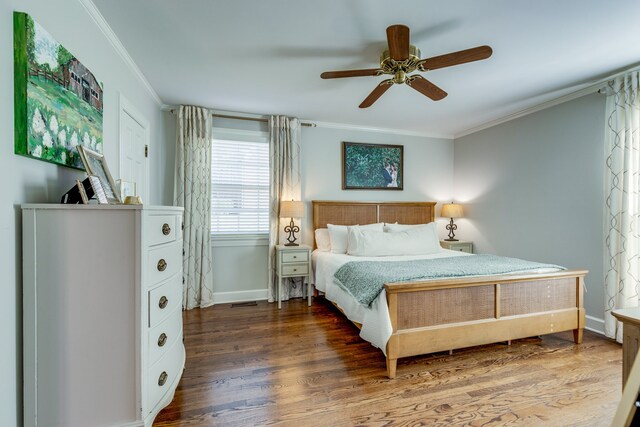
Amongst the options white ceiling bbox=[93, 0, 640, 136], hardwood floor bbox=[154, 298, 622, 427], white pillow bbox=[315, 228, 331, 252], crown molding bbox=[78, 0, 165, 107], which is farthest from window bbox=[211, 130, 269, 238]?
hardwood floor bbox=[154, 298, 622, 427]

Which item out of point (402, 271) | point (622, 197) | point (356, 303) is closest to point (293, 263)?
point (356, 303)

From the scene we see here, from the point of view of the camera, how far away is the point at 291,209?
362 centimetres

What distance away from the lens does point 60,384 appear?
126cm

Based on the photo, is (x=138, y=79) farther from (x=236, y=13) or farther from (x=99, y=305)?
(x=99, y=305)

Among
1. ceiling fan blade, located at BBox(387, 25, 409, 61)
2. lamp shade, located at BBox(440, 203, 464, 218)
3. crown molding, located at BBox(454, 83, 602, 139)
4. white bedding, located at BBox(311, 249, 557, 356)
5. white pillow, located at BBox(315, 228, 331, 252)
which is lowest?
white bedding, located at BBox(311, 249, 557, 356)

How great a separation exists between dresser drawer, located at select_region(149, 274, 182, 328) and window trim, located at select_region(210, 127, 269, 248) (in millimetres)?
1898

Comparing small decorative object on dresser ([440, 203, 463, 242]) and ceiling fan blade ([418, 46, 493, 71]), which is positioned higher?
ceiling fan blade ([418, 46, 493, 71])

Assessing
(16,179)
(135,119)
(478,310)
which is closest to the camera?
(16,179)

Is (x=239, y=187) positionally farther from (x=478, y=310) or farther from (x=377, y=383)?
(x=478, y=310)

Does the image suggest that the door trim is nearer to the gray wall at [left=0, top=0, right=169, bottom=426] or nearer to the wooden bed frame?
the gray wall at [left=0, top=0, right=169, bottom=426]

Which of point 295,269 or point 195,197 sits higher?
point 195,197

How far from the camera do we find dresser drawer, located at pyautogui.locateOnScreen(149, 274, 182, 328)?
1.45 m

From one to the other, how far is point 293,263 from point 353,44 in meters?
2.47

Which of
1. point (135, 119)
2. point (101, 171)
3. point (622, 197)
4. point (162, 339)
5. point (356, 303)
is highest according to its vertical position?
point (135, 119)
